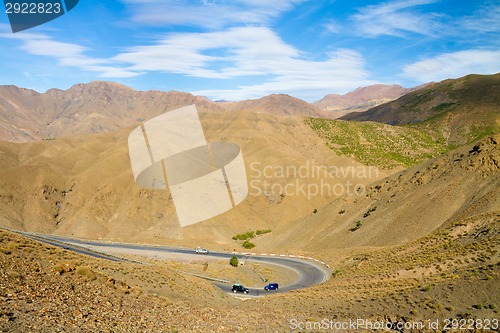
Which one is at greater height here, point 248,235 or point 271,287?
point 271,287

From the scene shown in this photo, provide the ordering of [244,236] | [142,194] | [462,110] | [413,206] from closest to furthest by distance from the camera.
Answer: [413,206] → [244,236] → [142,194] → [462,110]

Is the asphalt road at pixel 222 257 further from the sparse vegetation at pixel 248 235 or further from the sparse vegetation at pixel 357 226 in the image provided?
the sparse vegetation at pixel 248 235

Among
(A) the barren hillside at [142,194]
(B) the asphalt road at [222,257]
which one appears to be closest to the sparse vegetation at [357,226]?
(B) the asphalt road at [222,257]

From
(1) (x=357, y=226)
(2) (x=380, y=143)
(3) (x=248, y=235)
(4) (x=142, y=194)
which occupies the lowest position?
(3) (x=248, y=235)

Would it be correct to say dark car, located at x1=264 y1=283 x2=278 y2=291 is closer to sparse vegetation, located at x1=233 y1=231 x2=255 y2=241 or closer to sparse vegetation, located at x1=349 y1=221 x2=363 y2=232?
sparse vegetation, located at x1=349 y1=221 x2=363 y2=232

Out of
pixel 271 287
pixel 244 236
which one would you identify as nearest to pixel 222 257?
pixel 271 287

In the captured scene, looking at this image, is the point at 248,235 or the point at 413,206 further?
the point at 248,235

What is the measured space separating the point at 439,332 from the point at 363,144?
125858 mm

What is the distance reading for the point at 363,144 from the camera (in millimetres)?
138875

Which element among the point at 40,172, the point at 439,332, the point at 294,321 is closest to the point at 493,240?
the point at 439,332

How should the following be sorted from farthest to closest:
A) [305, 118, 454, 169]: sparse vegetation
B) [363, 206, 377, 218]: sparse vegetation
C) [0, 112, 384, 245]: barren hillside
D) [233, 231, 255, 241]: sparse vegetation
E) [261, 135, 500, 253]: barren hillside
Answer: [305, 118, 454, 169]: sparse vegetation < [0, 112, 384, 245]: barren hillside < [233, 231, 255, 241]: sparse vegetation < [363, 206, 377, 218]: sparse vegetation < [261, 135, 500, 253]: barren hillside

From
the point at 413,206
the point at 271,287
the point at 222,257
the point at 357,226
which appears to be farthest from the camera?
the point at 357,226

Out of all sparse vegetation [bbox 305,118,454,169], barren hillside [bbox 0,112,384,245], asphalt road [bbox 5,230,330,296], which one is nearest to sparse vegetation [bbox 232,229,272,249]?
barren hillside [bbox 0,112,384,245]

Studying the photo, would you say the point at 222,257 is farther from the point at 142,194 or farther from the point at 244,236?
the point at 142,194
